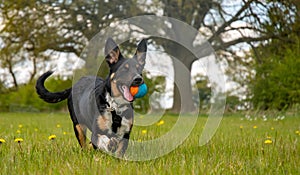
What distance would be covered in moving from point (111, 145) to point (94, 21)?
52.0 feet

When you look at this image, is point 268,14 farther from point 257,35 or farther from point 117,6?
point 117,6

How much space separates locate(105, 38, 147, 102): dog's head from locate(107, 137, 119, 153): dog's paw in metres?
0.38

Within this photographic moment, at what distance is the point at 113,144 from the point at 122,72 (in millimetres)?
655

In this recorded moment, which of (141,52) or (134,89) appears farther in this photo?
(141,52)

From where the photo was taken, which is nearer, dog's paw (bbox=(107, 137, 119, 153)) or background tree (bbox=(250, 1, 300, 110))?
dog's paw (bbox=(107, 137, 119, 153))

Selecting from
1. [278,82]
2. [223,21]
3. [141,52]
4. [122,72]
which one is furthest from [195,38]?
[122,72]

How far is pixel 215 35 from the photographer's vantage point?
1914cm

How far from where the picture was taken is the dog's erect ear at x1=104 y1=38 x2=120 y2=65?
398 cm

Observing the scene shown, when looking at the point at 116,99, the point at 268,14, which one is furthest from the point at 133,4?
the point at 116,99

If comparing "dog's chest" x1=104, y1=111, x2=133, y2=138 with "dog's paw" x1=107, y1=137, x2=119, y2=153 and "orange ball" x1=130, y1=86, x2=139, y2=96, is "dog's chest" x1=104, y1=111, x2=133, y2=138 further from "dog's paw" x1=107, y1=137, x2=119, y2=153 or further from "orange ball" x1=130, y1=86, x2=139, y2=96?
"orange ball" x1=130, y1=86, x2=139, y2=96

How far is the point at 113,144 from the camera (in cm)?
383

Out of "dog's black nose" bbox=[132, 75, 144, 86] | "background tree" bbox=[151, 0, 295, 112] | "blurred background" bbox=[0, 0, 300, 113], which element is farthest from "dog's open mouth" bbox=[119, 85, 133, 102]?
"background tree" bbox=[151, 0, 295, 112]

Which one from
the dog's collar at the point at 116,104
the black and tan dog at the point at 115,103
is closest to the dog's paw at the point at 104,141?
the black and tan dog at the point at 115,103

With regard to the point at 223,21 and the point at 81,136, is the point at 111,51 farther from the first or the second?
the point at 223,21
